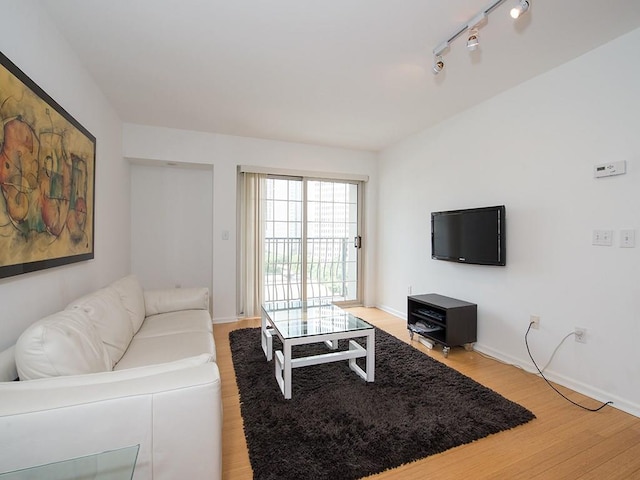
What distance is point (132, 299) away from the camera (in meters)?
2.60

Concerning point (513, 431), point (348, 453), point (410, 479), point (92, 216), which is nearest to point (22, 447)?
point (348, 453)

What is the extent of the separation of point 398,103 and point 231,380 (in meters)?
3.09

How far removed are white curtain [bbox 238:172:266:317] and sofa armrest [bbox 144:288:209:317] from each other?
3.58 ft

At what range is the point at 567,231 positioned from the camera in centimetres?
242

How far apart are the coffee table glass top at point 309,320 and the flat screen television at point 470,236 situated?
137 centimetres

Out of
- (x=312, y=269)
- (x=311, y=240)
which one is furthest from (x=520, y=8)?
(x=312, y=269)

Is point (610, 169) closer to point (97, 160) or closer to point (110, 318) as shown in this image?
point (110, 318)

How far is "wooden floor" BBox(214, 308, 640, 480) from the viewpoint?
5.08 feet

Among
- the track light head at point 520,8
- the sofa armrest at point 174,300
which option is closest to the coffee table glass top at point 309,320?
the sofa armrest at point 174,300

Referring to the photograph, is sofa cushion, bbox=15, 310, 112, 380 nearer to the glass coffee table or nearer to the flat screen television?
the glass coffee table

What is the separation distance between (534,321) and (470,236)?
3.09ft

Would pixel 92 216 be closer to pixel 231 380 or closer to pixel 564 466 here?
pixel 231 380

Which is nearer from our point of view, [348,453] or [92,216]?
[348,453]

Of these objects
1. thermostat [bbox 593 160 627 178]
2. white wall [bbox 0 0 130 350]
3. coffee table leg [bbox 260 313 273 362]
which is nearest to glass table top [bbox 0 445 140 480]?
white wall [bbox 0 0 130 350]
